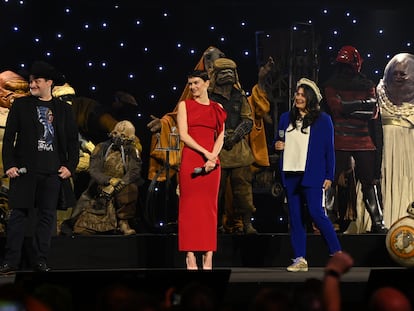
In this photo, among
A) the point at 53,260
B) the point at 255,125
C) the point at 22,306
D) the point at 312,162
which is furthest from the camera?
the point at 255,125

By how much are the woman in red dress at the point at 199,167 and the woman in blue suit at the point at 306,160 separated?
750mm

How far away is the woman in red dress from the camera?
6.92 metres

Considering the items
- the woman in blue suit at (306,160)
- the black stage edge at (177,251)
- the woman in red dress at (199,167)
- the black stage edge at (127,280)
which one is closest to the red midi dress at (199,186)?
the woman in red dress at (199,167)

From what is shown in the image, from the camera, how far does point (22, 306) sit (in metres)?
2.96

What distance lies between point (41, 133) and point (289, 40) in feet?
11.9

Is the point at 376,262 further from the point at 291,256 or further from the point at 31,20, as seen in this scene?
the point at 31,20

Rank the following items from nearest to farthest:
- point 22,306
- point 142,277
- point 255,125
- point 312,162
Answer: point 22,306 < point 142,277 < point 312,162 < point 255,125

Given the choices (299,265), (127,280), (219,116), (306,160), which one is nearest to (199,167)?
(219,116)

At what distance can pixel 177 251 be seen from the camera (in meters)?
8.55

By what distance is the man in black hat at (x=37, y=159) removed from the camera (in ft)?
22.9

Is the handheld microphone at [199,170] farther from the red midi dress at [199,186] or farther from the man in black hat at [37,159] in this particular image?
the man in black hat at [37,159]

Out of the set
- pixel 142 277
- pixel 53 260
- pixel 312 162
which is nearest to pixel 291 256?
pixel 312 162

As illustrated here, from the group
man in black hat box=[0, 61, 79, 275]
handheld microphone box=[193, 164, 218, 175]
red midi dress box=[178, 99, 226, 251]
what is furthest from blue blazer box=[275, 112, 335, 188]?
man in black hat box=[0, 61, 79, 275]

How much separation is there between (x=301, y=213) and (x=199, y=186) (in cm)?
100
